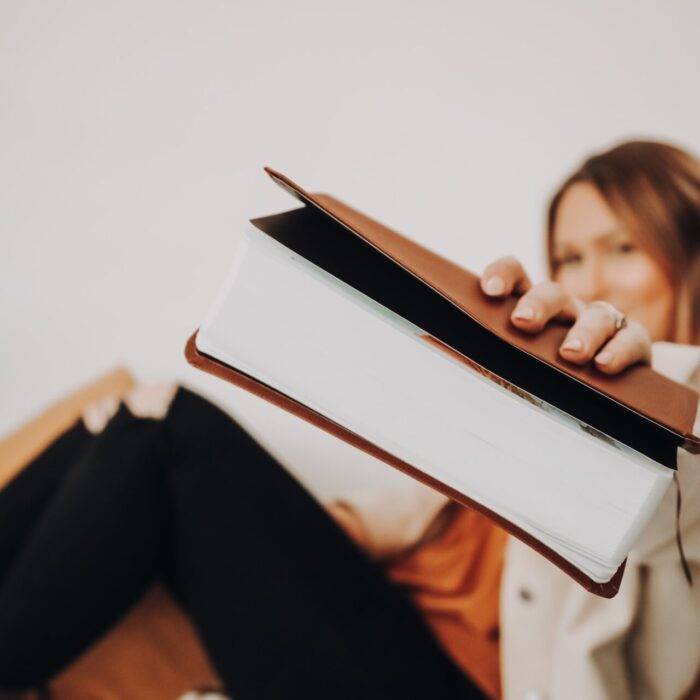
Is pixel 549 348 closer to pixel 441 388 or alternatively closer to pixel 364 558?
pixel 441 388

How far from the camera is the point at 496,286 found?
359 mm

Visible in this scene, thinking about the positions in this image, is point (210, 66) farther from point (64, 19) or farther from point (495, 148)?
point (495, 148)

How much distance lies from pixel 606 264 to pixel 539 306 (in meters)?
0.46

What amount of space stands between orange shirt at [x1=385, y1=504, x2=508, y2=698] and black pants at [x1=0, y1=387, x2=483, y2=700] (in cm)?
10

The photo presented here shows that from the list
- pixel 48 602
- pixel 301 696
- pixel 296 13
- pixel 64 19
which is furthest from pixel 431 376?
pixel 64 19

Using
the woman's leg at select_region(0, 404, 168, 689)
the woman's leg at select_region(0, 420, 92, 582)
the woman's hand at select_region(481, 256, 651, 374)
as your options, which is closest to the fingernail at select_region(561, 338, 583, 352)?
the woman's hand at select_region(481, 256, 651, 374)

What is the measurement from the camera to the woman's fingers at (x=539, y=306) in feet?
1.07

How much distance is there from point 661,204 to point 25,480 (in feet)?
3.14

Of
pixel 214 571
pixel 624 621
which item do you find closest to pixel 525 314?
pixel 624 621

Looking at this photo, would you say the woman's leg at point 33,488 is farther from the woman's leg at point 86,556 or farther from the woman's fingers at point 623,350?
the woman's fingers at point 623,350

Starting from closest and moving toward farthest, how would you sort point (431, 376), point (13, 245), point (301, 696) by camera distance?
1. point (431, 376)
2. point (301, 696)
3. point (13, 245)

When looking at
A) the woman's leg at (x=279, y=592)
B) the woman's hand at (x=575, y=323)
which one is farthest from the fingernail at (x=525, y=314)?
the woman's leg at (x=279, y=592)

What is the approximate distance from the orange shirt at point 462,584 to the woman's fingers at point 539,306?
0.39m

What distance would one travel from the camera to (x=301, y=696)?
512 mm
